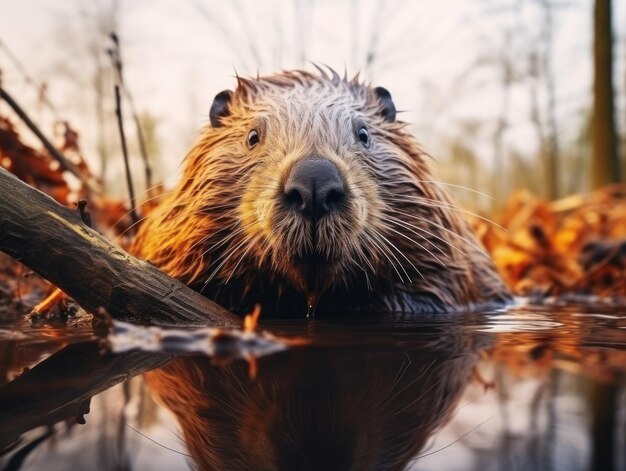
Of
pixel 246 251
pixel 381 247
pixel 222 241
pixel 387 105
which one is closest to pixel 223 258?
pixel 222 241

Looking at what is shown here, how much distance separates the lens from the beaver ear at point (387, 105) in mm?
3150

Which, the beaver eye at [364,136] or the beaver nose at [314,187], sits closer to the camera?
the beaver nose at [314,187]

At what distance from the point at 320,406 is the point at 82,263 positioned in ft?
3.85

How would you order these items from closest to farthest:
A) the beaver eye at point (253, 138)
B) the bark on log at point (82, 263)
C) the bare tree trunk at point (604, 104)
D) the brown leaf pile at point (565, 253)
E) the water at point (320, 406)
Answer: the water at point (320, 406) < the bark on log at point (82, 263) < the beaver eye at point (253, 138) < the brown leaf pile at point (565, 253) < the bare tree trunk at point (604, 104)

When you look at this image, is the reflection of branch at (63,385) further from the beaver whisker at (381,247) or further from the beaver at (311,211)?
the beaver whisker at (381,247)

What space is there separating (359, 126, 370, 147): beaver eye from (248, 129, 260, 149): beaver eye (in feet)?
1.37

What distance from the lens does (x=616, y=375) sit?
137 cm

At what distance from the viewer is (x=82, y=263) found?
208 cm

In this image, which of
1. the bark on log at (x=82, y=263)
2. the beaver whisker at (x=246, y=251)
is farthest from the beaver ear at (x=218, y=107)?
the bark on log at (x=82, y=263)

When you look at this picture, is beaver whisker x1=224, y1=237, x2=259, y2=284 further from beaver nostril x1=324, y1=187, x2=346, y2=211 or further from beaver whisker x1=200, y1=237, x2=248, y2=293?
beaver nostril x1=324, y1=187, x2=346, y2=211

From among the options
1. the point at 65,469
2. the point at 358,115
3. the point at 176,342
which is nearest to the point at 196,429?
the point at 65,469

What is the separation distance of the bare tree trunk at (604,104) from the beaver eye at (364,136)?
248 inches

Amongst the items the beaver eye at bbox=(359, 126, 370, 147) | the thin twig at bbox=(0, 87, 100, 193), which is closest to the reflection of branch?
the beaver eye at bbox=(359, 126, 370, 147)

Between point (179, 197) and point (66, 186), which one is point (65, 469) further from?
point (66, 186)
